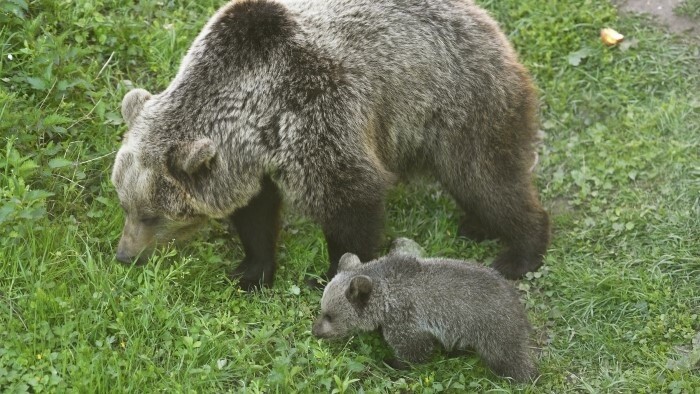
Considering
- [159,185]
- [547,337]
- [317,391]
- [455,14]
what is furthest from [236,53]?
[547,337]

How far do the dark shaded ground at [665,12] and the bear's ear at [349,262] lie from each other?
409 centimetres

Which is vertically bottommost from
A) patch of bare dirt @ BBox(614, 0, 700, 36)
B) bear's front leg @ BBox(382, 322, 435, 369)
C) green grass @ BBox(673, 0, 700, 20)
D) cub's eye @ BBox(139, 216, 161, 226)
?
bear's front leg @ BBox(382, 322, 435, 369)

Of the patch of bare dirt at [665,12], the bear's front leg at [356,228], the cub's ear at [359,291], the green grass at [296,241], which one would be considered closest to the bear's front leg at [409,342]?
the green grass at [296,241]

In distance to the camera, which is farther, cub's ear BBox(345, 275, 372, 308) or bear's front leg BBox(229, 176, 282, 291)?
bear's front leg BBox(229, 176, 282, 291)

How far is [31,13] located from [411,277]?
3955 mm

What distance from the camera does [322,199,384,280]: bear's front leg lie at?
21.8 feet

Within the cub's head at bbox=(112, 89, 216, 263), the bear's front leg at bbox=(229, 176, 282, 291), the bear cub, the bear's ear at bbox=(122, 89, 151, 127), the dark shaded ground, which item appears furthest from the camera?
the dark shaded ground

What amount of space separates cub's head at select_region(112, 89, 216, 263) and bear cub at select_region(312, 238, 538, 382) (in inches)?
45.2

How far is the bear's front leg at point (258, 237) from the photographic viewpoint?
708 centimetres

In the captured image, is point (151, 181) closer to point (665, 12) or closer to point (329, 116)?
point (329, 116)

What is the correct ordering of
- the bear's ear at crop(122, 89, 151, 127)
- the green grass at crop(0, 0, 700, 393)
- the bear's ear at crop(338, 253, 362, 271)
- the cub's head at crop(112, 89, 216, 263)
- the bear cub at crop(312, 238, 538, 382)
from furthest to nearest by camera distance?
1. the bear's ear at crop(122, 89, 151, 127)
2. the bear's ear at crop(338, 253, 362, 271)
3. the cub's head at crop(112, 89, 216, 263)
4. the bear cub at crop(312, 238, 538, 382)
5. the green grass at crop(0, 0, 700, 393)

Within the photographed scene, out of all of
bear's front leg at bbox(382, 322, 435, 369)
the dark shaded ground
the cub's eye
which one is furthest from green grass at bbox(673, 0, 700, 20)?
the cub's eye

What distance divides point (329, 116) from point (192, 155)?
93 centimetres

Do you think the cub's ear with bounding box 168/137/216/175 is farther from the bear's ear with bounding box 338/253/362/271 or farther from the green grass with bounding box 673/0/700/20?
the green grass with bounding box 673/0/700/20
